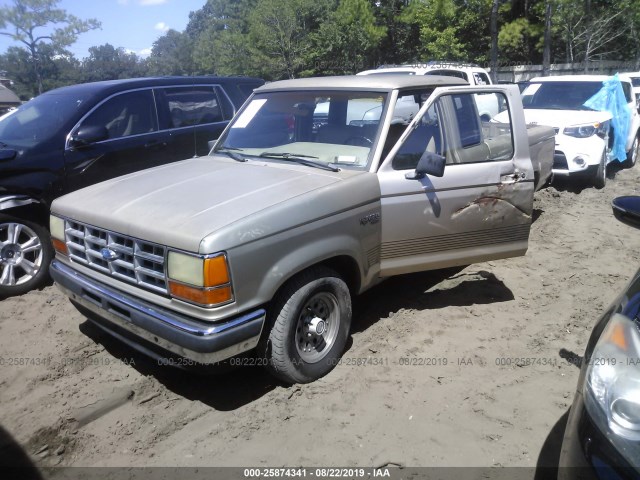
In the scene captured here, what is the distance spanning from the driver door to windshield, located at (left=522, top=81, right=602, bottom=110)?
5.61m

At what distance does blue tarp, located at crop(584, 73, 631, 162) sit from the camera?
9.05m

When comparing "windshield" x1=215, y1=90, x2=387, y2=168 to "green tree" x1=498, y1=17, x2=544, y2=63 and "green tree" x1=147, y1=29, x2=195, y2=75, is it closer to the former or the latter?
"green tree" x1=498, y1=17, x2=544, y2=63

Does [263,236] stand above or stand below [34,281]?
above

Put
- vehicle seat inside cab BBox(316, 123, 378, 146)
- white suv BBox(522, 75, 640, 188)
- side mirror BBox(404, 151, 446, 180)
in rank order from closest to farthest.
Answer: side mirror BBox(404, 151, 446, 180) → vehicle seat inside cab BBox(316, 123, 378, 146) → white suv BBox(522, 75, 640, 188)

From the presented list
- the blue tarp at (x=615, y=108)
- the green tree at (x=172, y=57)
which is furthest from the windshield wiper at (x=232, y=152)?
the green tree at (x=172, y=57)

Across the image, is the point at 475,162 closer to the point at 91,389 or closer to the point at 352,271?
the point at 352,271

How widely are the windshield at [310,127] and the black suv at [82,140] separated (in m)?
1.37

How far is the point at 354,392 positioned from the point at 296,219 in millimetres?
1197

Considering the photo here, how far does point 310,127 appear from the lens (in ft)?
14.1

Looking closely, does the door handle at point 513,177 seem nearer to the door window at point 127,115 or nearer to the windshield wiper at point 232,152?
the windshield wiper at point 232,152

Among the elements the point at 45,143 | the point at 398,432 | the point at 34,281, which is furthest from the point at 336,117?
the point at 34,281

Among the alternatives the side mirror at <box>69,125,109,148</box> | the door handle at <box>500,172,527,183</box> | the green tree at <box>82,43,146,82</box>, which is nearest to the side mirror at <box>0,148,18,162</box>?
the side mirror at <box>69,125,109,148</box>

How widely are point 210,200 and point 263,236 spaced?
0.49 m

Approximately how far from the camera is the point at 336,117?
166 inches
